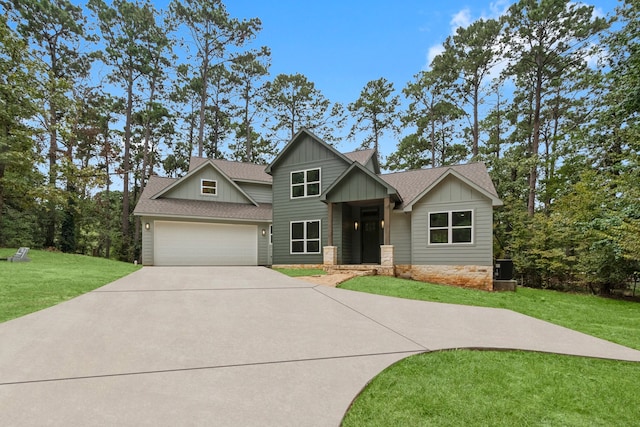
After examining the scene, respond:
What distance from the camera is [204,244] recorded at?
15539 mm

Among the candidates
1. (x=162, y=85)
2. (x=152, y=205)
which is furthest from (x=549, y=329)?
(x=162, y=85)

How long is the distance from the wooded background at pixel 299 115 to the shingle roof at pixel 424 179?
139 inches

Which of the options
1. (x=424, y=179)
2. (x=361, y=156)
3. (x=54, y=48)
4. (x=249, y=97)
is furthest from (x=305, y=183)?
(x=54, y=48)

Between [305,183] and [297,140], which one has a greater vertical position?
[297,140]

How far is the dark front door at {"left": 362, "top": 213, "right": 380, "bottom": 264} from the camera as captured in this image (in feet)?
46.2

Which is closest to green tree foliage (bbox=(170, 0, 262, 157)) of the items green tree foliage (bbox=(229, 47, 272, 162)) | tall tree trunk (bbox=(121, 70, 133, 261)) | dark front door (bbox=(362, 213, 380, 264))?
green tree foliage (bbox=(229, 47, 272, 162))

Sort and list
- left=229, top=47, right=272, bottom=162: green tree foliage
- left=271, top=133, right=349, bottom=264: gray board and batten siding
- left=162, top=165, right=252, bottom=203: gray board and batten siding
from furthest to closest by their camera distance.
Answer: left=229, top=47, right=272, bottom=162: green tree foliage, left=162, top=165, right=252, bottom=203: gray board and batten siding, left=271, top=133, right=349, bottom=264: gray board and batten siding

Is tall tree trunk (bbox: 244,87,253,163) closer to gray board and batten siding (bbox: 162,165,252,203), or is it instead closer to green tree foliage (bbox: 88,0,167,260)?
green tree foliage (bbox: 88,0,167,260)

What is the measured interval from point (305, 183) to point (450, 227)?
21.7 feet

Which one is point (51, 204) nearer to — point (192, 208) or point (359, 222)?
point (192, 208)

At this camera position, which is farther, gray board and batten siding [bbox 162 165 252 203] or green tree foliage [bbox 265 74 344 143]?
green tree foliage [bbox 265 74 344 143]

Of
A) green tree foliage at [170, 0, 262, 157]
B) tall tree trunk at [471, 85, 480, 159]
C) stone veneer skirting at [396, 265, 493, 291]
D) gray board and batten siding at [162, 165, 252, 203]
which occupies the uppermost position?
green tree foliage at [170, 0, 262, 157]

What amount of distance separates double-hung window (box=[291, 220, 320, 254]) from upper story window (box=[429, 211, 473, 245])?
4.92 metres

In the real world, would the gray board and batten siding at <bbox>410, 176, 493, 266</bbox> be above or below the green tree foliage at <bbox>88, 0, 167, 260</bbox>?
below
